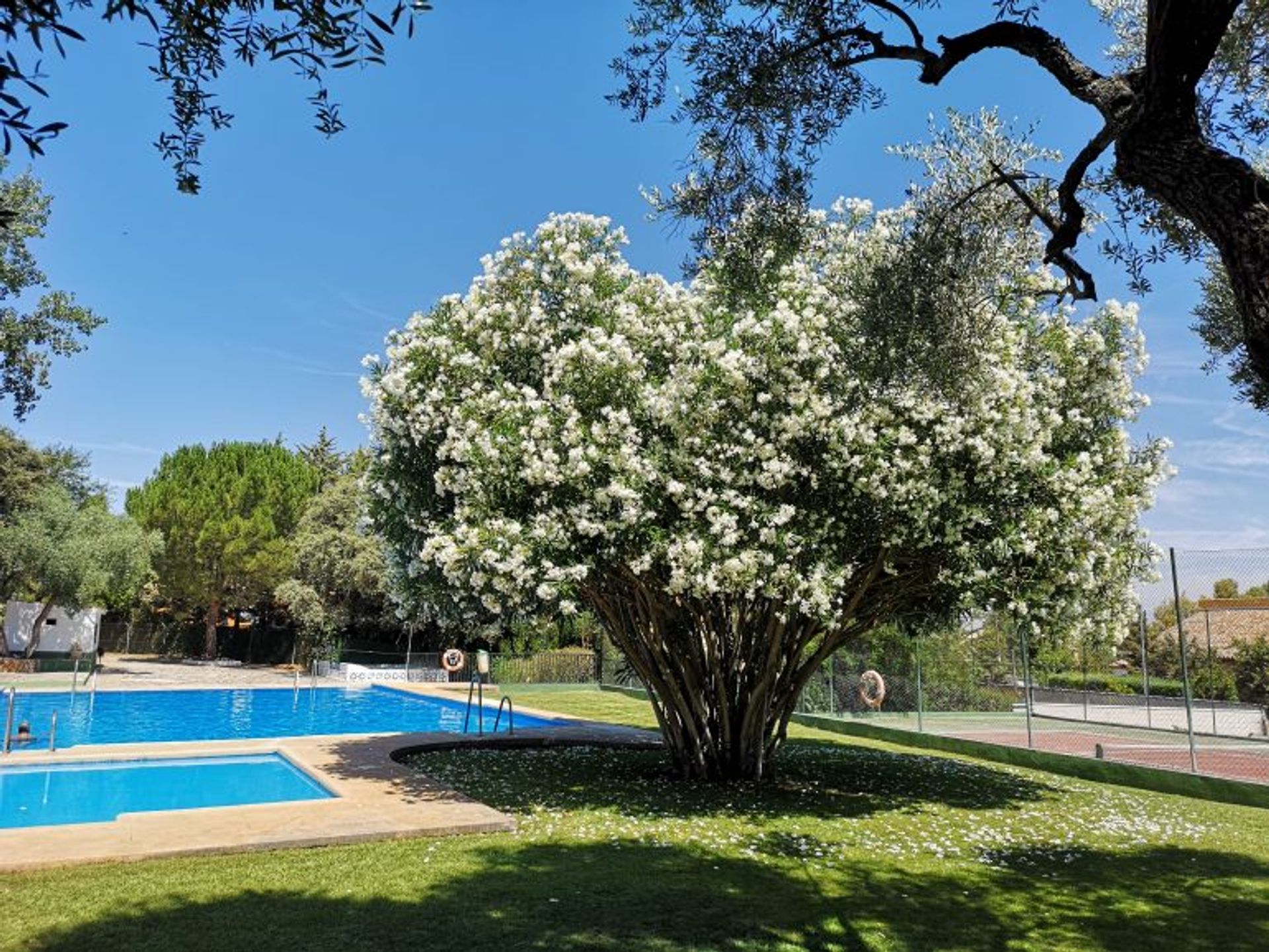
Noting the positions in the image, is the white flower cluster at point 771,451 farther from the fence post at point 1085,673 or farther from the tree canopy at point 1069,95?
the fence post at point 1085,673

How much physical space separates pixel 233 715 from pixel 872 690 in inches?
765

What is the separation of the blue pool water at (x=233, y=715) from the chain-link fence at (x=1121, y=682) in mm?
9358

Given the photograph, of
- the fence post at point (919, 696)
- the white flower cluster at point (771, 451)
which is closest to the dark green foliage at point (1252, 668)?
the white flower cluster at point (771, 451)

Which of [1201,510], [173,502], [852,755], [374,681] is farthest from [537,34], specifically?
[173,502]

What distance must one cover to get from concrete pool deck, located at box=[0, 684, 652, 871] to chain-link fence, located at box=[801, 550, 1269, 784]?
8530mm

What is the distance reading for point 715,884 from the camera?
758 cm

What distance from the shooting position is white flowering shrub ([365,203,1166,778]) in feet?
34.0

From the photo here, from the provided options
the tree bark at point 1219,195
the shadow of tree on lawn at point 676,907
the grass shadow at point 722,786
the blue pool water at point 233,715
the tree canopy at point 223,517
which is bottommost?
the blue pool water at point 233,715

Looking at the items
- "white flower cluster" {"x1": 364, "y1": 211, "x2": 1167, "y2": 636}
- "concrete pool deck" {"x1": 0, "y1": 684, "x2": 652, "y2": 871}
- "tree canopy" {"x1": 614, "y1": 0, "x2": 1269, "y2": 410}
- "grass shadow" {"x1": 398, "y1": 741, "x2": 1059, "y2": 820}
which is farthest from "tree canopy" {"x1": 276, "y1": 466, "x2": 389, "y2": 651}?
"tree canopy" {"x1": 614, "y1": 0, "x2": 1269, "y2": 410}

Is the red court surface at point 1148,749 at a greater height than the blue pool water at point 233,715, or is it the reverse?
the red court surface at point 1148,749

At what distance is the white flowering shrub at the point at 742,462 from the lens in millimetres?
10359

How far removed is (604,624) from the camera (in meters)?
14.4

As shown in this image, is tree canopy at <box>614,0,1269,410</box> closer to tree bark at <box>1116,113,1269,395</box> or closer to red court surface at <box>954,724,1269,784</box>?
tree bark at <box>1116,113,1269,395</box>

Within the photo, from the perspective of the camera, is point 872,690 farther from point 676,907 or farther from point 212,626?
point 212,626
